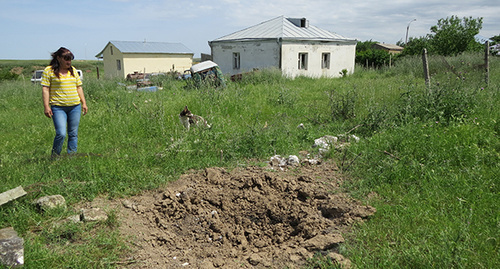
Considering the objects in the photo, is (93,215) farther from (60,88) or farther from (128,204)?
(60,88)

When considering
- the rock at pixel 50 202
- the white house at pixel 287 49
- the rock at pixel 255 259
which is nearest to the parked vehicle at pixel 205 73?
the white house at pixel 287 49

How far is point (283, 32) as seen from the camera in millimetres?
19250

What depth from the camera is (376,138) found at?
552 cm

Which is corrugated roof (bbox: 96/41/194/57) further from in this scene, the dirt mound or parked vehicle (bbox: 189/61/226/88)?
the dirt mound

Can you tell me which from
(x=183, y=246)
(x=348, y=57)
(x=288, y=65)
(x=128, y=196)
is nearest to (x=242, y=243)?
(x=183, y=246)

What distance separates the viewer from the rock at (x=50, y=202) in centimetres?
367

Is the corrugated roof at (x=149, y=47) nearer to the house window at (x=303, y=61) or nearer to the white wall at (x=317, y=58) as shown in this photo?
the house window at (x=303, y=61)

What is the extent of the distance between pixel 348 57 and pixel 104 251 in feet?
72.3

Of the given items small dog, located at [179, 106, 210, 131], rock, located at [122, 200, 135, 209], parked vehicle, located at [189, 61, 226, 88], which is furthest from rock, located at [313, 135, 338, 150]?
parked vehicle, located at [189, 61, 226, 88]

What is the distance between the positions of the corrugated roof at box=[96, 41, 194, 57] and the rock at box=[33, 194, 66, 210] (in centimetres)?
2724

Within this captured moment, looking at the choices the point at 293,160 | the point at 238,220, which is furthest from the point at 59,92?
the point at 293,160

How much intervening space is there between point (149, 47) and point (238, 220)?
3015 centimetres

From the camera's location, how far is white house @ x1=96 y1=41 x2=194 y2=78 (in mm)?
29016

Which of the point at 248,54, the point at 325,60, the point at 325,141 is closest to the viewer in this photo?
the point at 325,141
